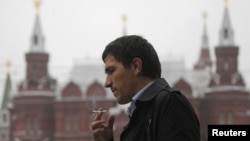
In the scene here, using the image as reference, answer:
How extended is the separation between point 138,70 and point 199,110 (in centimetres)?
6635

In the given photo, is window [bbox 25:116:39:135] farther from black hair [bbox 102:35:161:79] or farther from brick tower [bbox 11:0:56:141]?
black hair [bbox 102:35:161:79]

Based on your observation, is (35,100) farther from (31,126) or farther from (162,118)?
(162,118)

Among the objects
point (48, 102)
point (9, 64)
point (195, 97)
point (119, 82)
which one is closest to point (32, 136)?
point (48, 102)

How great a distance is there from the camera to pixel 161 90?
4.12m

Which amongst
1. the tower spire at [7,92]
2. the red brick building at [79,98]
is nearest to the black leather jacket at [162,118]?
the red brick building at [79,98]

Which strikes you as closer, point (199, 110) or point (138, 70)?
point (138, 70)

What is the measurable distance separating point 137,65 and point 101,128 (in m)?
0.36

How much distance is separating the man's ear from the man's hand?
0.26 m

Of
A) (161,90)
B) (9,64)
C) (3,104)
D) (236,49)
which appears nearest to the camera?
(161,90)

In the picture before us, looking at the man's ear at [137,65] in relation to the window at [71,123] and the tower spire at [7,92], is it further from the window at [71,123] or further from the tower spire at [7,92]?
the tower spire at [7,92]

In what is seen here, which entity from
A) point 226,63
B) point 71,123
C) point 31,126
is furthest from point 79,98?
point 226,63

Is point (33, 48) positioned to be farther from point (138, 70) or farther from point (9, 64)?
point (138, 70)

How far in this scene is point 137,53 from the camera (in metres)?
4.18

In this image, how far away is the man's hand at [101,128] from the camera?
169 inches
